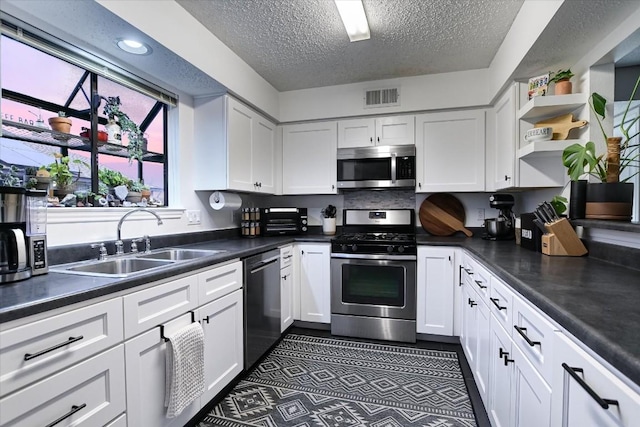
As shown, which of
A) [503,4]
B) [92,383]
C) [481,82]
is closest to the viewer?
[92,383]

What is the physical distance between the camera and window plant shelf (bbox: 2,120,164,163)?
1564 mm

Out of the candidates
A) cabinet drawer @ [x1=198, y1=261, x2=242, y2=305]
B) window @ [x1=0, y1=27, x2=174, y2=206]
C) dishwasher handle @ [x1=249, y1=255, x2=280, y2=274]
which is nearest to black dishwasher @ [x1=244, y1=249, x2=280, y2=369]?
dishwasher handle @ [x1=249, y1=255, x2=280, y2=274]

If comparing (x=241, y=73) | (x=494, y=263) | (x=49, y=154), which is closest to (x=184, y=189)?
(x=49, y=154)

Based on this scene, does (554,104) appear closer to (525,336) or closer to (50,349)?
(525,336)

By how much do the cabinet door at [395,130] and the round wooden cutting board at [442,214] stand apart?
66 centimetres

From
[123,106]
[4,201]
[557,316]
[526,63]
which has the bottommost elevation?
[557,316]

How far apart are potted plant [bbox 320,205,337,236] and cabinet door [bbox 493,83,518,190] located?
1.59 m

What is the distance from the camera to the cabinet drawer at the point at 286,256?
2.77m

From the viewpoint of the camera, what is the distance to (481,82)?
9.32 feet

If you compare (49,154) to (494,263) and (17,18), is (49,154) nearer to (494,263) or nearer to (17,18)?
(17,18)

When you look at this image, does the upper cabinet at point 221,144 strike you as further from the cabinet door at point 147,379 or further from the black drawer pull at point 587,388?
the black drawer pull at point 587,388

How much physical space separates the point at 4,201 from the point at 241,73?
1.94m

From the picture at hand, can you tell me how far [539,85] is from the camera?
2.05 m

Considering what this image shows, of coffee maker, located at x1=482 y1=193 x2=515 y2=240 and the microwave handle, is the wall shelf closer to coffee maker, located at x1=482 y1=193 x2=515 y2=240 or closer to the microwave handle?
coffee maker, located at x1=482 y1=193 x2=515 y2=240
